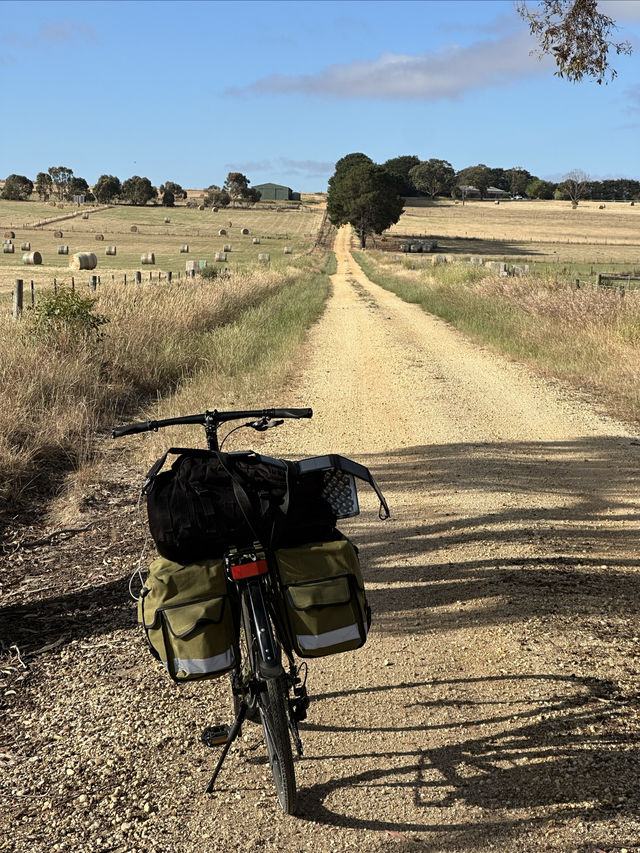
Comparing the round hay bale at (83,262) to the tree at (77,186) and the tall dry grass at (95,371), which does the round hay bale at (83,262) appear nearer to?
the tall dry grass at (95,371)

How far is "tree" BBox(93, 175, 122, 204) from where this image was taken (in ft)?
368

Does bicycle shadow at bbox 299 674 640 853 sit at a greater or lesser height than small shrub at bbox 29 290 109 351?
lesser

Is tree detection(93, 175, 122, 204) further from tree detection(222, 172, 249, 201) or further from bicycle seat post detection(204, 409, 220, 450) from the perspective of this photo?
bicycle seat post detection(204, 409, 220, 450)

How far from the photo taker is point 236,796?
11.0 feet

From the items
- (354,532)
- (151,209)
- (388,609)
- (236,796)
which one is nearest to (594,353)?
(354,532)

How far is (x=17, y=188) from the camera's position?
10944 cm

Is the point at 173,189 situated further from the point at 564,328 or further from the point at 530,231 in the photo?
the point at 564,328

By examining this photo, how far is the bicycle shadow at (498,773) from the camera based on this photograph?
3152 millimetres

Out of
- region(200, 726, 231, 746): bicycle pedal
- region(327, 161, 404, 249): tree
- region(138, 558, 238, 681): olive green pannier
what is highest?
region(327, 161, 404, 249): tree

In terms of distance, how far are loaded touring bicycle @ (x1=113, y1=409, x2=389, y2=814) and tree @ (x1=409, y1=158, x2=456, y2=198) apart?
141969mm

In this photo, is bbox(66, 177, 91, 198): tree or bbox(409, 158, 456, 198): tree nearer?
bbox(66, 177, 91, 198): tree

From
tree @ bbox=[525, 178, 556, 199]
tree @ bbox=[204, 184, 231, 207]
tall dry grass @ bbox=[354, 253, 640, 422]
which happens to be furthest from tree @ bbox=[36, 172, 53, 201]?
tall dry grass @ bbox=[354, 253, 640, 422]

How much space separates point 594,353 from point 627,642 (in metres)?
10.1

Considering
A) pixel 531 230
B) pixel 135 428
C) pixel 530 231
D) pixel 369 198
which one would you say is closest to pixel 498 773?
pixel 135 428
